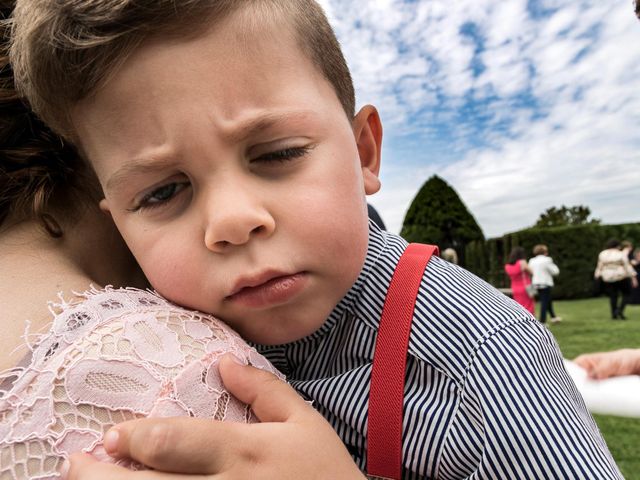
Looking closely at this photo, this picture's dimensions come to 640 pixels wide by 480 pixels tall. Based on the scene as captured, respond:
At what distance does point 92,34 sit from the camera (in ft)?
3.64

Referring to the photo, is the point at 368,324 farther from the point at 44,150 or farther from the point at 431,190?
the point at 431,190

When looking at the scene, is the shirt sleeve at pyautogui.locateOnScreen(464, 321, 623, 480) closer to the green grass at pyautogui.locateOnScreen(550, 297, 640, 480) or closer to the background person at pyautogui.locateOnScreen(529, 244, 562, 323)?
the green grass at pyautogui.locateOnScreen(550, 297, 640, 480)

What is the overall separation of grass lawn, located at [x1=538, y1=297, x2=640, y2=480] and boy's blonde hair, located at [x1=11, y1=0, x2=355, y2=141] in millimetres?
4559

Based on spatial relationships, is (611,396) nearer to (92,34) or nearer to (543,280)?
(92,34)

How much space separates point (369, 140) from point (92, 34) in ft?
2.62

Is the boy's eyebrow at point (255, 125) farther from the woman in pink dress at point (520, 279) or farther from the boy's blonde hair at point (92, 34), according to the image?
the woman in pink dress at point (520, 279)

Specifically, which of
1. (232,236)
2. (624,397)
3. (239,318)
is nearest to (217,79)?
(232,236)

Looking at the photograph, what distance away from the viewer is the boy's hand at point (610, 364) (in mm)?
1745

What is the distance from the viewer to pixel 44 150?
1.40 metres

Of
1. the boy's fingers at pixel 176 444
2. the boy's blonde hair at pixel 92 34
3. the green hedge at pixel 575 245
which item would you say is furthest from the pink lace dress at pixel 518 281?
the boy's fingers at pixel 176 444

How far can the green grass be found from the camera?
4.68 m

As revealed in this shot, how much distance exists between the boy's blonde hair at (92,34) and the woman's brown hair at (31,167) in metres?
0.12

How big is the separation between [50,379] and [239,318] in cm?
39

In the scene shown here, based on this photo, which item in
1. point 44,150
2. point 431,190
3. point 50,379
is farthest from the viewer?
point 431,190
